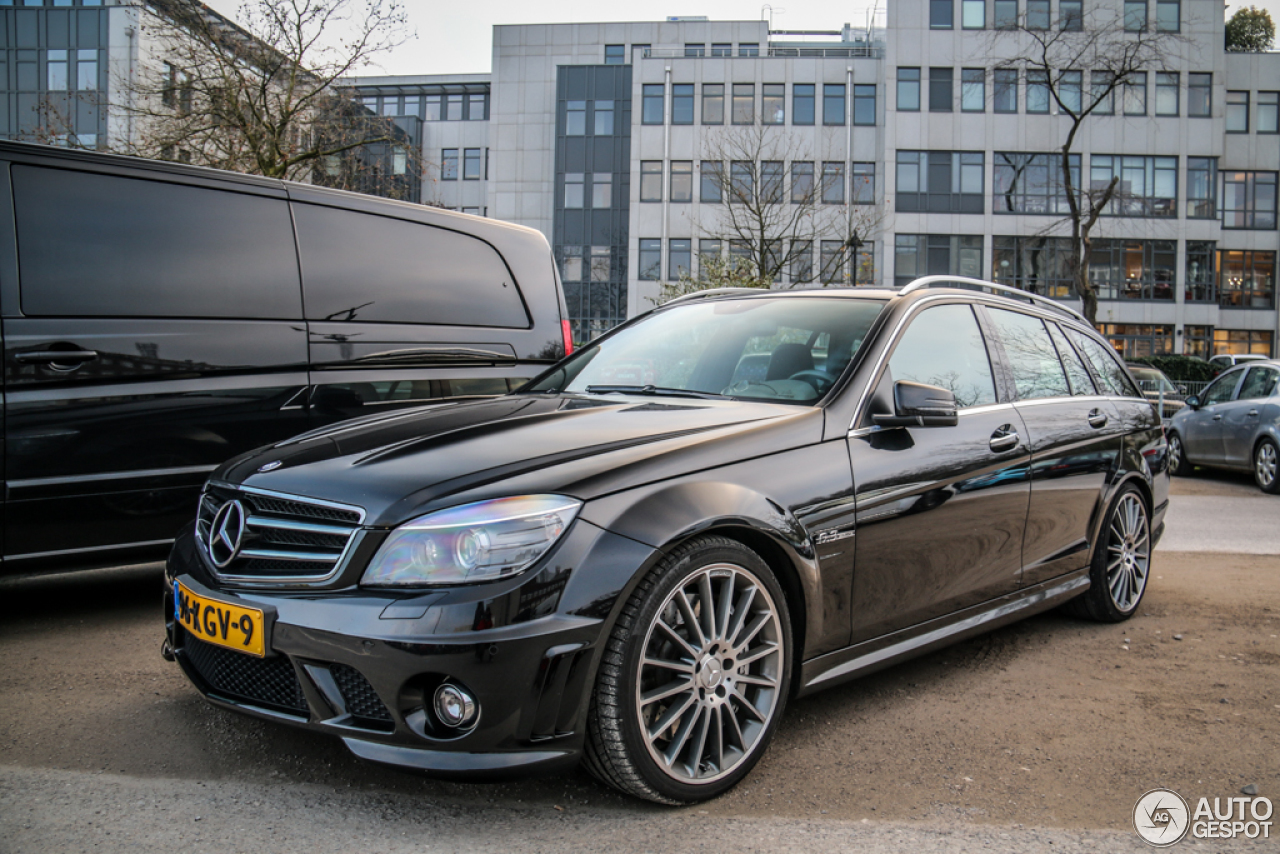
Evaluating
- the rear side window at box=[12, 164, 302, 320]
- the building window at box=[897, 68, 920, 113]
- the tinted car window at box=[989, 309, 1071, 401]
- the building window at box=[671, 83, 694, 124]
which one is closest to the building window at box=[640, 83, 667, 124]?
the building window at box=[671, 83, 694, 124]

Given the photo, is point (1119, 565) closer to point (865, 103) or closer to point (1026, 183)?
point (1026, 183)

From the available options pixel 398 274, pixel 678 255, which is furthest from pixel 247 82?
pixel 678 255

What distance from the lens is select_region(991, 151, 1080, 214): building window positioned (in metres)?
41.6

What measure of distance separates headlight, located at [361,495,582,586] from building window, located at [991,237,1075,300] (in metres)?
42.4

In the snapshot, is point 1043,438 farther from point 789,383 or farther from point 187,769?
point 187,769

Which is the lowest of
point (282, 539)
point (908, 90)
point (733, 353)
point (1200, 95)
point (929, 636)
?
point (929, 636)

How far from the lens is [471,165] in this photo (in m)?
54.4

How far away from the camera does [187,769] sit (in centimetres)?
284

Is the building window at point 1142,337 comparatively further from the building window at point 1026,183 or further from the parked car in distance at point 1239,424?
the parked car in distance at point 1239,424

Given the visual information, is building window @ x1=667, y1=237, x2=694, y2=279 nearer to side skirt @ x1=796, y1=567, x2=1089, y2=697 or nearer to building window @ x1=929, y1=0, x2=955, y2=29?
building window @ x1=929, y1=0, x2=955, y2=29

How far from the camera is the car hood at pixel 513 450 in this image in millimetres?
2512

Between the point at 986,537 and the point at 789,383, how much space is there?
96 centimetres

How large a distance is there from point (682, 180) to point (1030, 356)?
40.4 meters

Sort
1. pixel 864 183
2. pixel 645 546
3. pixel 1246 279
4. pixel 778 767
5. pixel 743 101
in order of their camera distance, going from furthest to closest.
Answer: pixel 1246 279 < pixel 743 101 < pixel 864 183 < pixel 778 767 < pixel 645 546
